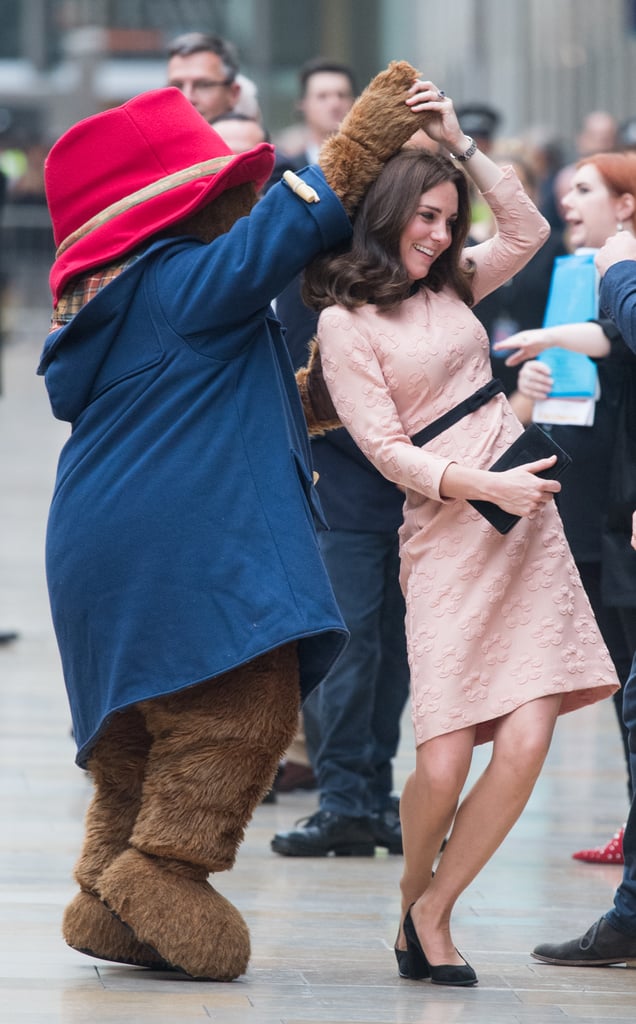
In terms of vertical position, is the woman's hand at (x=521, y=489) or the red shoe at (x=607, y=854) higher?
the woman's hand at (x=521, y=489)

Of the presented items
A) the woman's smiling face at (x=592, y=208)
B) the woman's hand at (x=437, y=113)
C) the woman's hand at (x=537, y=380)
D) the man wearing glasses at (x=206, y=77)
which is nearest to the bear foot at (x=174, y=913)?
the woman's hand at (x=437, y=113)

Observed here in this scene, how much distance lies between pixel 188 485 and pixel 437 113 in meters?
0.90

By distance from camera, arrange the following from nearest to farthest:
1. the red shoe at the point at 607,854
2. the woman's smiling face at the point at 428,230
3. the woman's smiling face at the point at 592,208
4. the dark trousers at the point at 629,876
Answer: the woman's smiling face at the point at 428,230 → the dark trousers at the point at 629,876 → the woman's smiling face at the point at 592,208 → the red shoe at the point at 607,854

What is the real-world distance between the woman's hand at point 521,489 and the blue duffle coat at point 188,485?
0.38m

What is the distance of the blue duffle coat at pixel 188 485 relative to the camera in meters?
3.60

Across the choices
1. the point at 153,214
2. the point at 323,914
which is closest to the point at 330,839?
the point at 323,914

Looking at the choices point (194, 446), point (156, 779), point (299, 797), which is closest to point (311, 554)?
point (194, 446)

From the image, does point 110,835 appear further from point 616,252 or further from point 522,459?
point 616,252

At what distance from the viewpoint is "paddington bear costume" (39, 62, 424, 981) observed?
3617 millimetres

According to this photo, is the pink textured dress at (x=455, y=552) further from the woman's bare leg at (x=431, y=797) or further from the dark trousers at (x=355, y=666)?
the dark trousers at (x=355, y=666)

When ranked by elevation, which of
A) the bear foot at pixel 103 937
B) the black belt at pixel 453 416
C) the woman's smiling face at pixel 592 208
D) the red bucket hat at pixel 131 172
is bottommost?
the bear foot at pixel 103 937

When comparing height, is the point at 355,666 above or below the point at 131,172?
below

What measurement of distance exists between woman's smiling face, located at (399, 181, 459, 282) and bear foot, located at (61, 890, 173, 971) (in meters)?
1.43

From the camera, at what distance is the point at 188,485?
3650 mm
